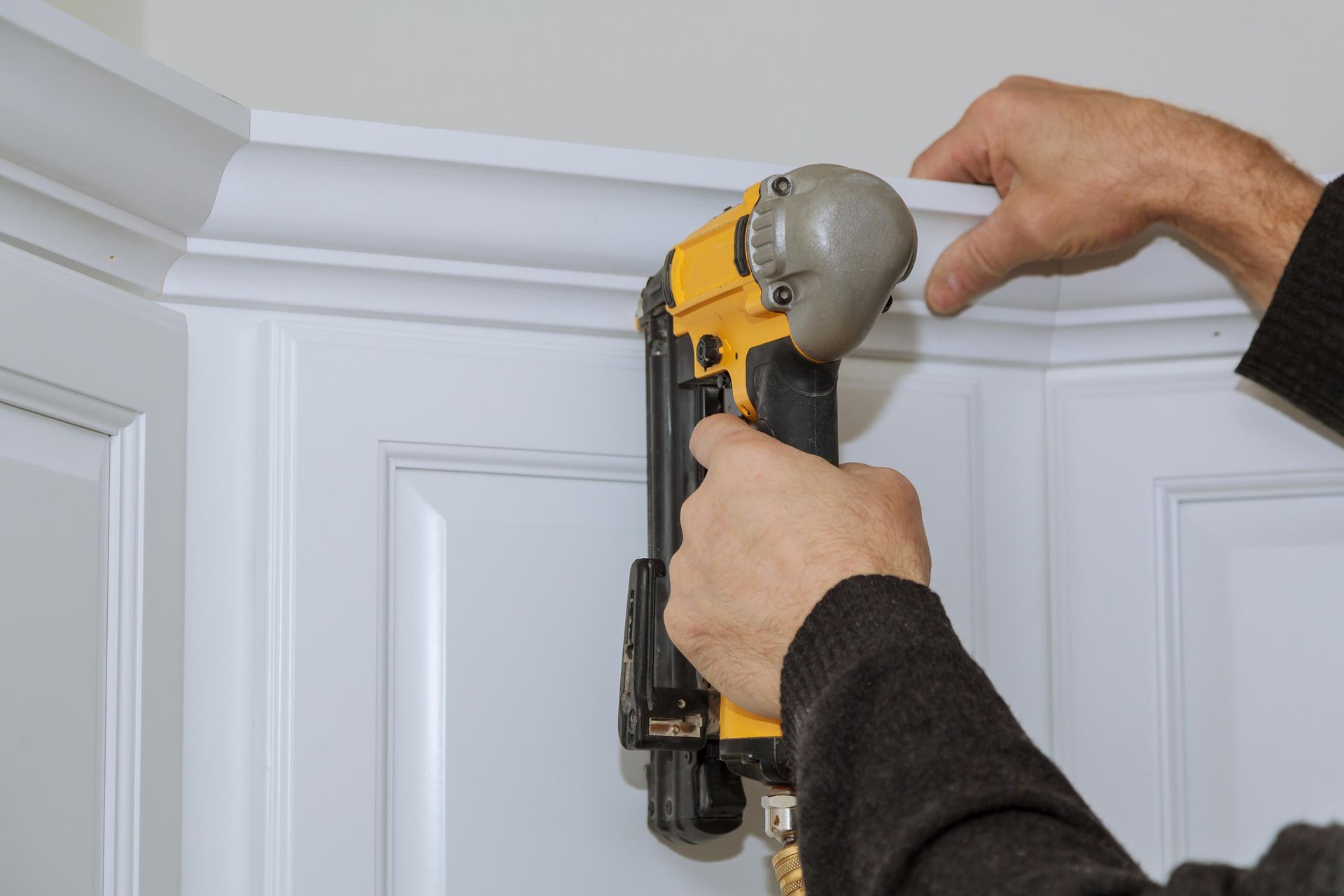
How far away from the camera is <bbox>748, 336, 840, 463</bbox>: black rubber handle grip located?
21.5 inches

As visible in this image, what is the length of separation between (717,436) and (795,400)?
0.14 ft

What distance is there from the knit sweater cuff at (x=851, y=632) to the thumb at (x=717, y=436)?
0.10 meters

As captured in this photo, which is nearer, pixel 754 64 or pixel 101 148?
pixel 101 148

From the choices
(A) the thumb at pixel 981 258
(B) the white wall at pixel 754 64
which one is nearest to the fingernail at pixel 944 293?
(A) the thumb at pixel 981 258

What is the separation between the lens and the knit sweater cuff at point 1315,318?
0.66 m

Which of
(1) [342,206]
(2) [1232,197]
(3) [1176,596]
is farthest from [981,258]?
(1) [342,206]

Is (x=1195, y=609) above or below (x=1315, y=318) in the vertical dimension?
below

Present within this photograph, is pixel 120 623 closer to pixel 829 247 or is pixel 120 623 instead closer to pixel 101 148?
pixel 101 148

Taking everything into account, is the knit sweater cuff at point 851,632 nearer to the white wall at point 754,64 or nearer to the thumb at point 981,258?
the thumb at point 981,258

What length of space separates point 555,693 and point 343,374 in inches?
8.1

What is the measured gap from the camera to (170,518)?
1.84 feet

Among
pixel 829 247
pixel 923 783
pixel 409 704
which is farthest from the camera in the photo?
pixel 409 704

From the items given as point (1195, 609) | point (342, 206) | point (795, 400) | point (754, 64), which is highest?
point (754, 64)

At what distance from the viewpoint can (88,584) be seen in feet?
1.68
